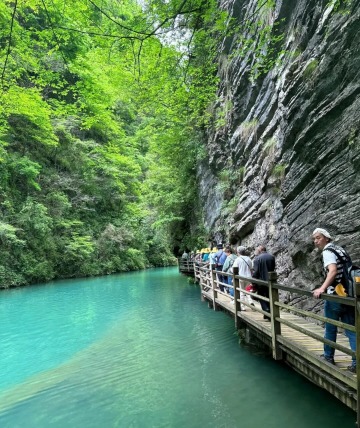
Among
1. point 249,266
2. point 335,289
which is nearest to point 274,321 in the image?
point 335,289

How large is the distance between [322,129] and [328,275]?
13.6ft

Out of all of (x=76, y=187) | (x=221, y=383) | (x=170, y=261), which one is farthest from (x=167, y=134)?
(x=170, y=261)

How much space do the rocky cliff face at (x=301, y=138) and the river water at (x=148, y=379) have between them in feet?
8.16

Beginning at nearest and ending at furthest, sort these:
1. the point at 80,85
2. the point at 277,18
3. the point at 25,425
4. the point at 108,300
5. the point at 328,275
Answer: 1. the point at 328,275
2. the point at 25,425
3. the point at 277,18
4. the point at 80,85
5. the point at 108,300

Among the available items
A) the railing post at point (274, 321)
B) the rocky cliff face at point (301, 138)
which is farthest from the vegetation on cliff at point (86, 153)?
the railing post at point (274, 321)

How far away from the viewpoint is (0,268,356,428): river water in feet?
15.4

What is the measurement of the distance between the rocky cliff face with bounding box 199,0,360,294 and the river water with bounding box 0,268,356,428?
2.49 meters

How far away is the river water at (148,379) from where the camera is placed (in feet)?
15.4

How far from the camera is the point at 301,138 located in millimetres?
7516

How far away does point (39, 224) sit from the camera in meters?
22.2

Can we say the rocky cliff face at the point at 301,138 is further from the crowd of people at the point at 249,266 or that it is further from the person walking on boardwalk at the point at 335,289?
the person walking on boardwalk at the point at 335,289

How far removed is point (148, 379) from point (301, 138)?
596 centimetres

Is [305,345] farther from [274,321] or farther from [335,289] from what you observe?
[335,289]

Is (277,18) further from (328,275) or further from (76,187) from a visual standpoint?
(76,187)
